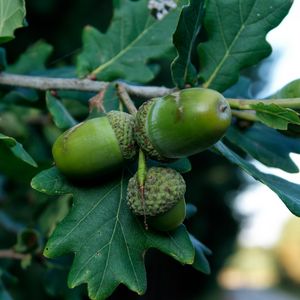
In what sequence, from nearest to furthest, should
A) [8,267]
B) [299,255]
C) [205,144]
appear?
[205,144], [8,267], [299,255]

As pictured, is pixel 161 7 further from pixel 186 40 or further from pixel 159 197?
pixel 159 197

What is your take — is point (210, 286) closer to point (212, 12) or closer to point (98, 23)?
point (98, 23)

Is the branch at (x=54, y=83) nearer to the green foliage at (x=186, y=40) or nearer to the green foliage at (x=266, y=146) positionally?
the green foliage at (x=186, y=40)

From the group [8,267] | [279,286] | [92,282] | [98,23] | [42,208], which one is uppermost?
[92,282]

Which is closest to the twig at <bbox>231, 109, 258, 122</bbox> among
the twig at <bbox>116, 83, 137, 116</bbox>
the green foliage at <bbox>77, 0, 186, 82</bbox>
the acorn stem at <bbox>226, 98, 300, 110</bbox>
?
the acorn stem at <bbox>226, 98, 300, 110</bbox>

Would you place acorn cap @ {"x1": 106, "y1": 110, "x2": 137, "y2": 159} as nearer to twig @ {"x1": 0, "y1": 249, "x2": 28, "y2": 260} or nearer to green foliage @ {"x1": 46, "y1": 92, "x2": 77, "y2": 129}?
green foliage @ {"x1": 46, "y1": 92, "x2": 77, "y2": 129}

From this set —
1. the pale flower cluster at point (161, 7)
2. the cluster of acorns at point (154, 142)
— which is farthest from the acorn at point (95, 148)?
the pale flower cluster at point (161, 7)

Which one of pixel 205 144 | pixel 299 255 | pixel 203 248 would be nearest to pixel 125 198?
pixel 205 144
